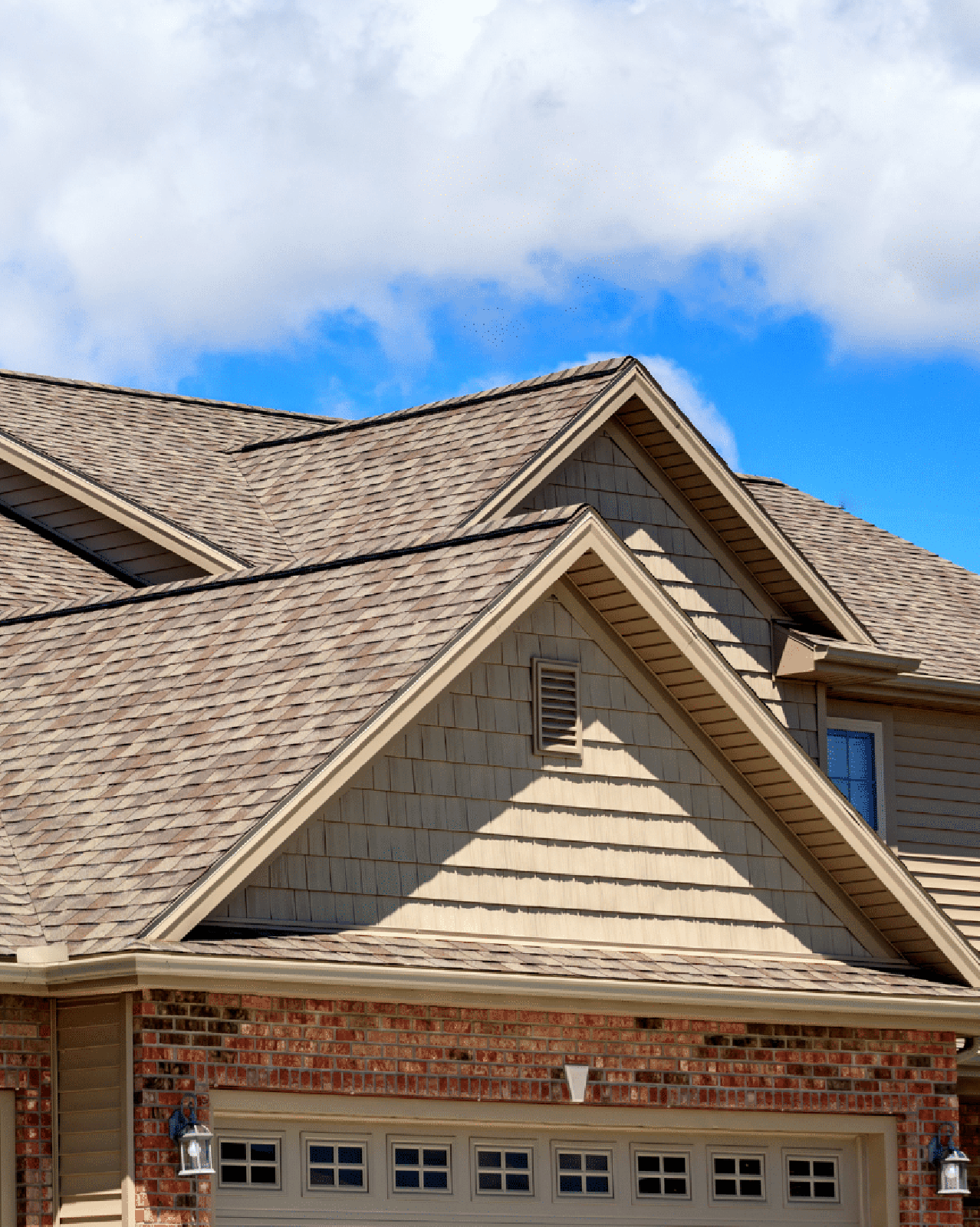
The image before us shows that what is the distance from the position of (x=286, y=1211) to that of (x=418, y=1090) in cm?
101

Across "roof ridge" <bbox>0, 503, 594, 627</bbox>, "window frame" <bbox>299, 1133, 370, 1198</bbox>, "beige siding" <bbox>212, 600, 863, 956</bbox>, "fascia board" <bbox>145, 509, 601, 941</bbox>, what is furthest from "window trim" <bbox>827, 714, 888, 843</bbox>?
"window frame" <bbox>299, 1133, 370, 1198</bbox>

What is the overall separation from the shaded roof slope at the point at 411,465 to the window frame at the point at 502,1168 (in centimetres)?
538

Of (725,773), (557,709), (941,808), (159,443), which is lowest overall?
(941,808)

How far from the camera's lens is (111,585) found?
59.5 ft

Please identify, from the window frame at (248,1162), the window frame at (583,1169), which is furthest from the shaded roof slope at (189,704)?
the window frame at (583,1169)

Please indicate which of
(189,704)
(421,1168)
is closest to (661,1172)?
(421,1168)

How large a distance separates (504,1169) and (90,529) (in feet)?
25.2

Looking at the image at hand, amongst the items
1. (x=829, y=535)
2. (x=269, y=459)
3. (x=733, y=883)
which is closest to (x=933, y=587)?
(x=829, y=535)

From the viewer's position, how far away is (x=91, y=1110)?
11719 millimetres

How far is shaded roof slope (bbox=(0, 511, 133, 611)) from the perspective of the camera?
17.2 m

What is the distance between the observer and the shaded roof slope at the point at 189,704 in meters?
12.1

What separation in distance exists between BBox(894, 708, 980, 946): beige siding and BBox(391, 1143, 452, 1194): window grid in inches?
Result: 313

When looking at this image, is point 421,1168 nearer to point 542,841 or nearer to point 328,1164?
point 328,1164

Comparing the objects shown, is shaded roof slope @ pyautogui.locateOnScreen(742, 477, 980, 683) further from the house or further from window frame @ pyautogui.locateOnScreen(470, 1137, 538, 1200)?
window frame @ pyautogui.locateOnScreen(470, 1137, 538, 1200)
